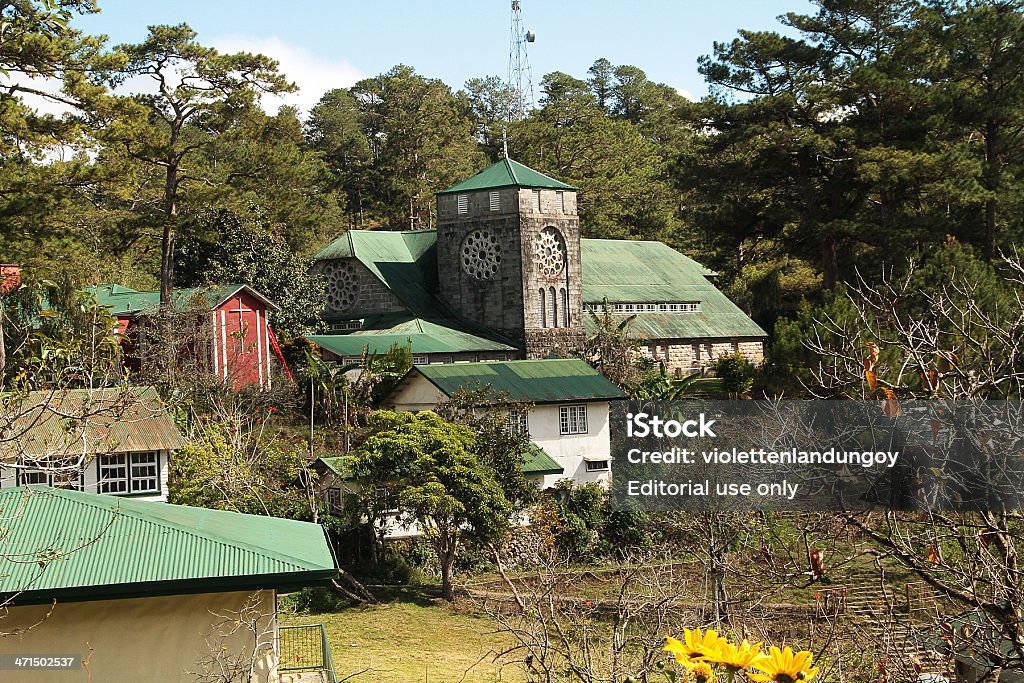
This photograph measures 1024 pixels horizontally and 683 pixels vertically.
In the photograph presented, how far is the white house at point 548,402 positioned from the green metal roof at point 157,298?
20.7 feet

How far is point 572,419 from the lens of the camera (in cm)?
3097

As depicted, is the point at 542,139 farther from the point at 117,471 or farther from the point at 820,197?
the point at 117,471

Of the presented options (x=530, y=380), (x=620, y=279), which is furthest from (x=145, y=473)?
(x=620, y=279)

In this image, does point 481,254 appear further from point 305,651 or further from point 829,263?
point 305,651

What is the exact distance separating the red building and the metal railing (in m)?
12.3

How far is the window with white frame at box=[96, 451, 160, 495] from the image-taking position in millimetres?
22531

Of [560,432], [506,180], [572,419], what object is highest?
[506,180]

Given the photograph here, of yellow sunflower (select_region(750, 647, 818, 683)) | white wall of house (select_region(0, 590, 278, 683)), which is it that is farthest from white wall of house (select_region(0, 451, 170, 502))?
yellow sunflower (select_region(750, 647, 818, 683))

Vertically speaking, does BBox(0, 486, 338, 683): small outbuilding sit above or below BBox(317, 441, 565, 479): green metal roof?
above

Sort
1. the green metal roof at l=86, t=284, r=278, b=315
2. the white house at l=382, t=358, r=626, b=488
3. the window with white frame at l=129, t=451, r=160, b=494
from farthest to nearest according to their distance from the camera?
the green metal roof at l=86, t=284, r=278, b=315
the white house at l=382, t=358, r=626, b=488
the window with white frame at l=129, t=451, r=160, b=494

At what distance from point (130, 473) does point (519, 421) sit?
10.2 m

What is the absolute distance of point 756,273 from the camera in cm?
5866

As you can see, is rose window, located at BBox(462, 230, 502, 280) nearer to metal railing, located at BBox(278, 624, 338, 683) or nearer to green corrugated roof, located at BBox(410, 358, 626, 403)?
green corrugated roof, located at BBox(410, 358, 626, 403)

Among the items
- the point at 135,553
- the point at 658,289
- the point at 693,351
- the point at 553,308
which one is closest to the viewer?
the point at 135,553
